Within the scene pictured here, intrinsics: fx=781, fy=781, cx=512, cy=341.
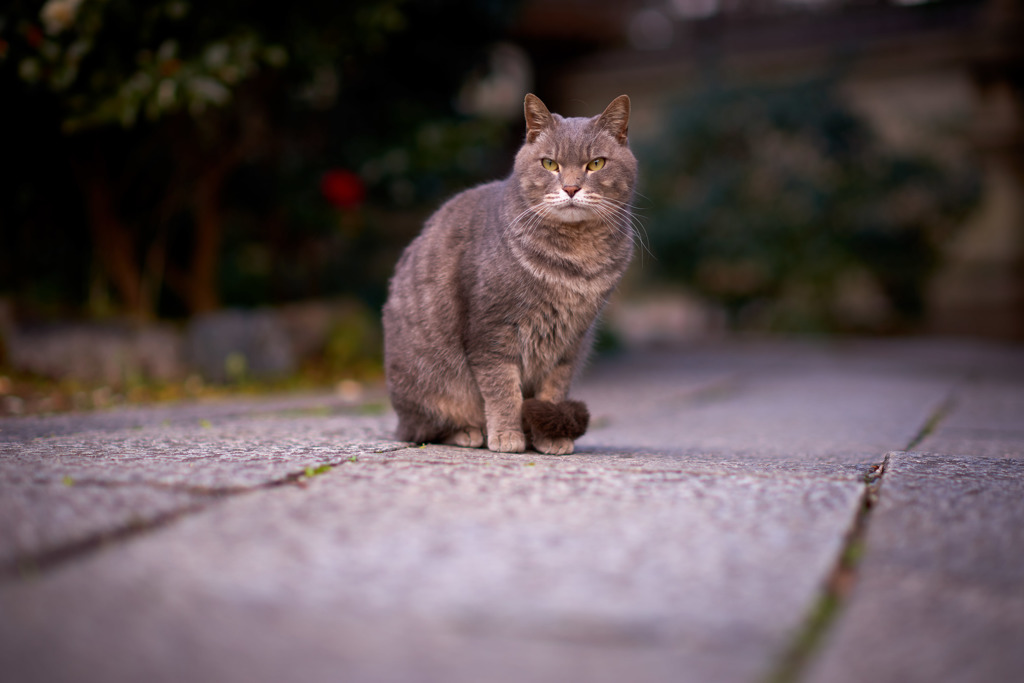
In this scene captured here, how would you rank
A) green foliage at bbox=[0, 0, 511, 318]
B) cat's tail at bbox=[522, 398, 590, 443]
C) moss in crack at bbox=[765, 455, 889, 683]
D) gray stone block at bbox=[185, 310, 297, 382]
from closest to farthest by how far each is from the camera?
1. moss in crack at bbox=[765, 455, 889, 683]
2. cat's tail at bbox=[522, 398, 590, 443]
3. green foliage at bbox=[0, 0, 511, 318]
4. gray stone block at bbox=[185, 310, 297, 382]

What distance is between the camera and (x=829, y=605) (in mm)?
952

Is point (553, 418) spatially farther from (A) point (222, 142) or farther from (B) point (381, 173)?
(A) point (222, 142)

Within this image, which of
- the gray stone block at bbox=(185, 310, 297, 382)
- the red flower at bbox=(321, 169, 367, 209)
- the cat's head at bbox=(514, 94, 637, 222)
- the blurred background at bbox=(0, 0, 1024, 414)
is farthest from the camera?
the red flower at bbox=(321, 169, 367, 209)

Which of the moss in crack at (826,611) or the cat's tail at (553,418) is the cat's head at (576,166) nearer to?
the cat's tail at (553,418)

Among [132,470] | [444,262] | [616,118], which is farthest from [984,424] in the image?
[132,470]

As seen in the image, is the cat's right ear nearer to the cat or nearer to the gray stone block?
the cat

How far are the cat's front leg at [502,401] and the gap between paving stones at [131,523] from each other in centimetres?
56

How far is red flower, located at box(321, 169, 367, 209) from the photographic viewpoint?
15.0 ft

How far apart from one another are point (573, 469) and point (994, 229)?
9881 mm

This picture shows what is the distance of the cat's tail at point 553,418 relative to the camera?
200cm

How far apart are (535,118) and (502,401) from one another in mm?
879

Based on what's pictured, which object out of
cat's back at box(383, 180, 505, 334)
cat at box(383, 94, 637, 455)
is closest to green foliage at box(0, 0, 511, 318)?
cat's back at box(383, 180, 505, 334)

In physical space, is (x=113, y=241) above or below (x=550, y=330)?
above

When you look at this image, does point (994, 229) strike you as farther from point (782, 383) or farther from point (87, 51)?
point (87, 51)
